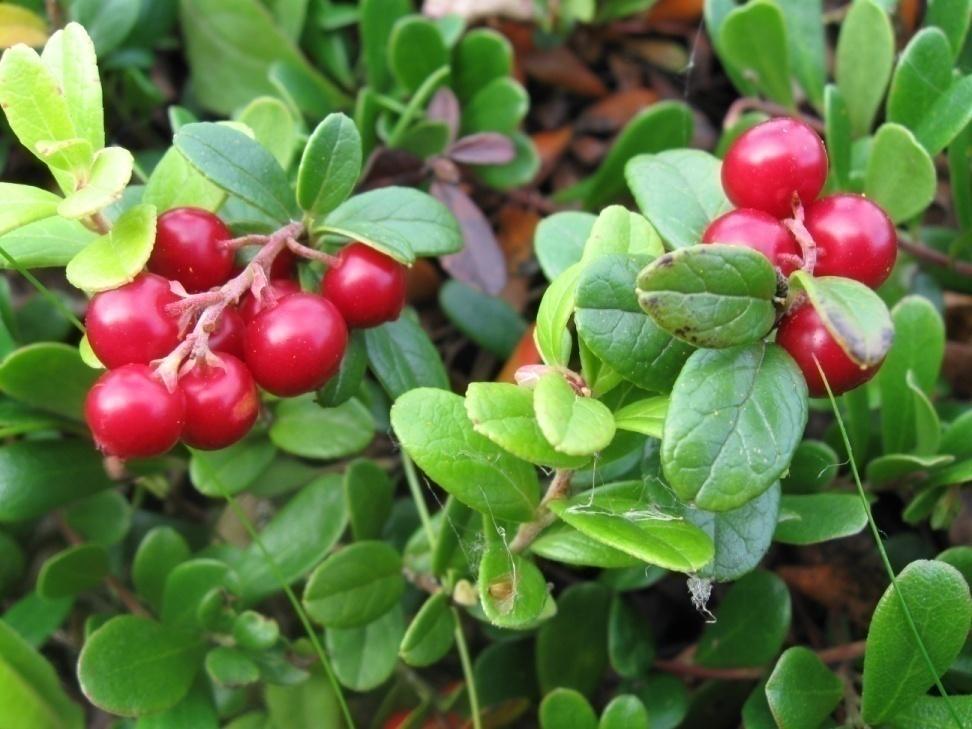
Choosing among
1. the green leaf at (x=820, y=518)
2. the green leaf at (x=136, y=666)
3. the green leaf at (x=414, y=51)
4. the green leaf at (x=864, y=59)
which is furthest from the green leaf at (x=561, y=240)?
the green leaf at (x=136, y=666)

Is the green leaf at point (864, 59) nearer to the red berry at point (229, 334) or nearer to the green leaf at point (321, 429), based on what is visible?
the green leaf at point (321, 429)

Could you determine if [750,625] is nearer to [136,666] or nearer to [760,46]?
[136,666]

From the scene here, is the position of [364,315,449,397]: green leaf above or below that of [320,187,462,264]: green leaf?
below

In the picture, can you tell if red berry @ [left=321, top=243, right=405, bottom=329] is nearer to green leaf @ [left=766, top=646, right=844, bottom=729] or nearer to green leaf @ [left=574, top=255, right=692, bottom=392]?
green leaf @ [left=574, top=255, right=692, bottom=392]

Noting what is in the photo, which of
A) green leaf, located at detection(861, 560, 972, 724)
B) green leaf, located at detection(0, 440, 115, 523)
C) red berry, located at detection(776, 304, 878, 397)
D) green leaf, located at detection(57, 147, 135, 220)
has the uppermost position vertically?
green leaf, located at detection(57, 147, 135, 220)

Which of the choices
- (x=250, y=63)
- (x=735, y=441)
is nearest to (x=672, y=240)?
(x=735, y=441)

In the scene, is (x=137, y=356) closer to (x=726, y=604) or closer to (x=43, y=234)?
(x=43, y=234)

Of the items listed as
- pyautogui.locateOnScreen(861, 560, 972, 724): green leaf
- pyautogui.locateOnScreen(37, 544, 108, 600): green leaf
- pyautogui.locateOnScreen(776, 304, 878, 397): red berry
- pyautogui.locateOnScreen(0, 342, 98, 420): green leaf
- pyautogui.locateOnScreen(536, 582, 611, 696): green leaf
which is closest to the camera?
pyautogui.locateOnScreen(776, 304, 878, 397): red berry

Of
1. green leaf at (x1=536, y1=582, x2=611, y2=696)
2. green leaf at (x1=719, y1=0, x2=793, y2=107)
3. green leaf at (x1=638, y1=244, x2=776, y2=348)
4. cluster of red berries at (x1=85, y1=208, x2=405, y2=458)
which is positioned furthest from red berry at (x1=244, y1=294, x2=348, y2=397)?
green leaf at (x1=719, y1=0, x2=793, y2=107)
